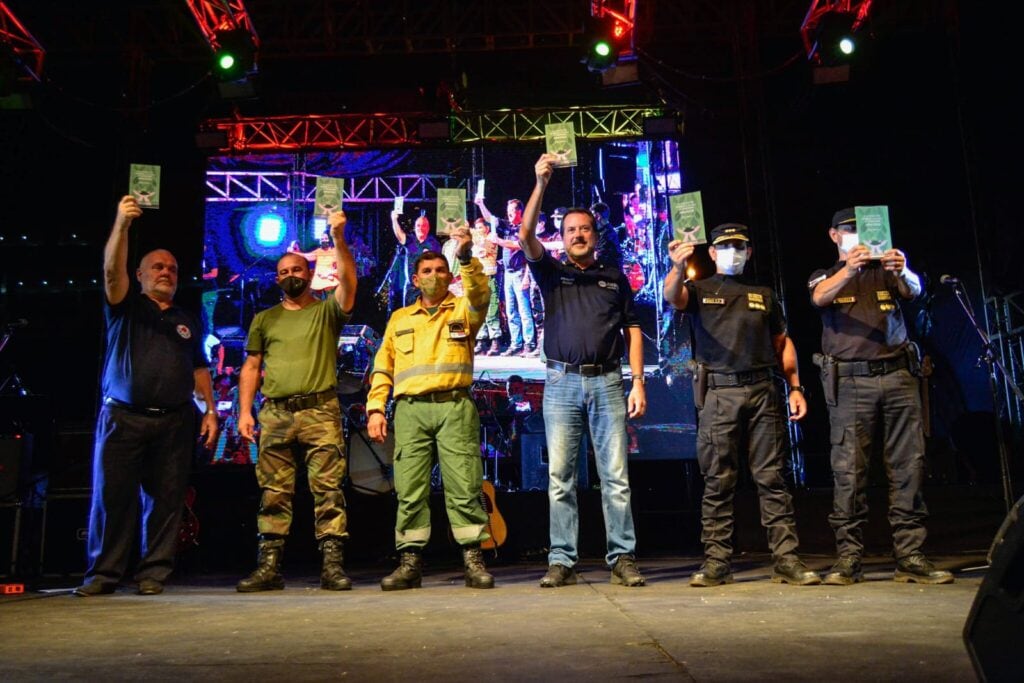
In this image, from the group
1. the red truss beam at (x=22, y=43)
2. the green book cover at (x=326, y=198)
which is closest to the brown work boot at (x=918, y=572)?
the green book cover at (x=326, y=198)

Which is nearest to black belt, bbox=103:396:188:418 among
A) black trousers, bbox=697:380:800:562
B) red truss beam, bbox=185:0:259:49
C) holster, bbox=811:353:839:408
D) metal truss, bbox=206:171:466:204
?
black trousers, bbox=697:380:800:562

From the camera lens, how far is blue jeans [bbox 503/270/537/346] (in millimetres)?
8945

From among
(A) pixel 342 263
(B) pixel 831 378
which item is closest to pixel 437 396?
(A) pixel 342 263

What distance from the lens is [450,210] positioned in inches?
161

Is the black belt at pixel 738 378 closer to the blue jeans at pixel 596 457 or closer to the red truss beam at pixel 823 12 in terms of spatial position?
the blue jeans at pixel 596 457

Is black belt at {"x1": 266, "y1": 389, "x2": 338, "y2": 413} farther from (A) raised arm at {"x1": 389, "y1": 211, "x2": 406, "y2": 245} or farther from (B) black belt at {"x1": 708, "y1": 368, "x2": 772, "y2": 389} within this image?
(A) raised arm at {"x1": 389, "y1": 211, "x2": 406, "y2": 245}

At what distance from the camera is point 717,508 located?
4145mm

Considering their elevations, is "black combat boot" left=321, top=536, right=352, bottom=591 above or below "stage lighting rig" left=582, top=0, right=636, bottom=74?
below

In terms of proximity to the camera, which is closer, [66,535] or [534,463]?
[66,535]

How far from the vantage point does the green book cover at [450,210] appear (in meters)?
4.08

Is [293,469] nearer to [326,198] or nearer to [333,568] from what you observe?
[333,568]

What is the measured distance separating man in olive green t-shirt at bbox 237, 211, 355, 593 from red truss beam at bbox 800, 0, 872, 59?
5.83m

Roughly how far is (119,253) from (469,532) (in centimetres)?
224

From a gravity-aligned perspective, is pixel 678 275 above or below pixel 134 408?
above
